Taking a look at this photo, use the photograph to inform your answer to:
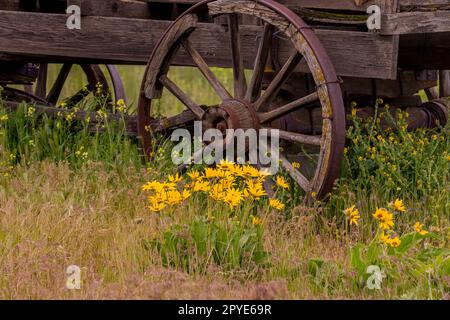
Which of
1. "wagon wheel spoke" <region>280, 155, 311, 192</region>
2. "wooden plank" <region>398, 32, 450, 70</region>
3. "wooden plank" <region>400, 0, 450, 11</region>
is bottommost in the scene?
"wagon wheel spoke" <region>280, 155, 311, 192</region>

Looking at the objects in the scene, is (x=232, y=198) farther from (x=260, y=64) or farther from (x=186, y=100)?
(x=186, y=100)

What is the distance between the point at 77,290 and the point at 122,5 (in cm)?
361

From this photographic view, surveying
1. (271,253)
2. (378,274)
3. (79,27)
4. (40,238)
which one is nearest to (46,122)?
(79,27)

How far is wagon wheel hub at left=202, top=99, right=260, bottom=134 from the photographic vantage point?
5.91 m

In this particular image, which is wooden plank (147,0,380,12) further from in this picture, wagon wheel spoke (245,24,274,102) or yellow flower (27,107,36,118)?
yellow flower (27,107,36,118)

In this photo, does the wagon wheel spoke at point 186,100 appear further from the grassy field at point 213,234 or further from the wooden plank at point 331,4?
the wooden plank at point 331,4

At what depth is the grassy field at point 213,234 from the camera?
4168 mm

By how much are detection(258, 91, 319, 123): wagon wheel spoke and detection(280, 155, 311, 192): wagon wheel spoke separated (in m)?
0.27

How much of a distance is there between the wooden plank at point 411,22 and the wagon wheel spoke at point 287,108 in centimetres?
60

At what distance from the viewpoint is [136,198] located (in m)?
5.65

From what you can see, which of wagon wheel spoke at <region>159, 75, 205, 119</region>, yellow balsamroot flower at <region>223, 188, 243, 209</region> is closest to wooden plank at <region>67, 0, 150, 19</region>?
wagon wheel spoke at <region>159, 75, 205, 119</region>

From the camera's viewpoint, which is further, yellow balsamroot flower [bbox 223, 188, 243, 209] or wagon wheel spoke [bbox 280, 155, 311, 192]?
wagon wheel spoke [bbox 280, 155, 311, 192]

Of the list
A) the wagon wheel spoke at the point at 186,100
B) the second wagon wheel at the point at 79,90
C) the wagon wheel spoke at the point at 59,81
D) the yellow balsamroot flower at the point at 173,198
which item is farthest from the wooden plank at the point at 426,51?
the wagon wheel spoke at the point at 59,81

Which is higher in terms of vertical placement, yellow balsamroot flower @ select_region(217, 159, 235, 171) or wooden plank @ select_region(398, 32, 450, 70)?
wooden plank @ select_region(398, 32, 450, 70)
